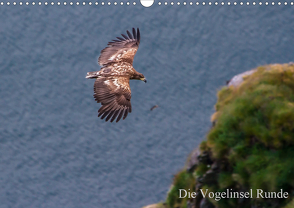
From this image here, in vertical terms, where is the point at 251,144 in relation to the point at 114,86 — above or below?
below

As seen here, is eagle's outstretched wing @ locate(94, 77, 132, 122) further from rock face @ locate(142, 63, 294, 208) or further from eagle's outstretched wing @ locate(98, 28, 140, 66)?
rock face @ locate(142, 63, 294, 208)

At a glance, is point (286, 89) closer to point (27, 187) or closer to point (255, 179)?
point (255, 179)

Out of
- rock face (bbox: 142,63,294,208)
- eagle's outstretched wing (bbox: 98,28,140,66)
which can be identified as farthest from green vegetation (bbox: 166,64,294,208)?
eagle's outstretched wing (bbox: 98,28,140,66)

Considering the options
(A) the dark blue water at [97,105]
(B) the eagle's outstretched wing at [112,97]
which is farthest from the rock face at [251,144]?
(A) the dark blue water at [97,105]

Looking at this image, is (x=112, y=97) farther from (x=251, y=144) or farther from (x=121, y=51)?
(x=251, y=144)

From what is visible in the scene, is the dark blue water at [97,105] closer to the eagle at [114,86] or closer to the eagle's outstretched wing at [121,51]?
the eagle's outstretched wing at [121,51]

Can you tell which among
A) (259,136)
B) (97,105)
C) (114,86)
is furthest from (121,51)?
(97,105)
